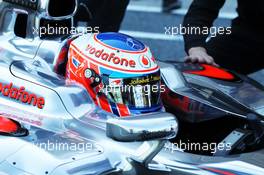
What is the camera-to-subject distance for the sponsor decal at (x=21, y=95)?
2.44 m

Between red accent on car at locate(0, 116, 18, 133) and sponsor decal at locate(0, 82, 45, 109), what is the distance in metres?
0.10

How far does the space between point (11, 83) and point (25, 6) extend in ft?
1.16

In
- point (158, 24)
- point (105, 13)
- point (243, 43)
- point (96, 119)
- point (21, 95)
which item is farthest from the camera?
point (158, 24)

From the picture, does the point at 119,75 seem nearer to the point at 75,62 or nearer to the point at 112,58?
the point at 112,58

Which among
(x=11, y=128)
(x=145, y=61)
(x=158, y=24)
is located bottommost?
(x=158, y=24)

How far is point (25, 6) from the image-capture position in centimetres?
269

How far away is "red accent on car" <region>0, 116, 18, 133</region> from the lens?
237 centimetres

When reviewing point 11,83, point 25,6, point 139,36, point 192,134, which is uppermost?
point 25,6

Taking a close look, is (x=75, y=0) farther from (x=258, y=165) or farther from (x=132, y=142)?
(x=258, y=165)

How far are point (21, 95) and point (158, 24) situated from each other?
3.39 m

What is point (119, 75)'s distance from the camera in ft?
7.82

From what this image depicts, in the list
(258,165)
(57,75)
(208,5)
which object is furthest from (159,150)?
(208,5)

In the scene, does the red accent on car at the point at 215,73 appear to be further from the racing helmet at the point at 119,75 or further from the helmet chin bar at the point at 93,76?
the helmet chin bar at the point at 93,76

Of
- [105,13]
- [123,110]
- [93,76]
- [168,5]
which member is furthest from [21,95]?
[168,5]
